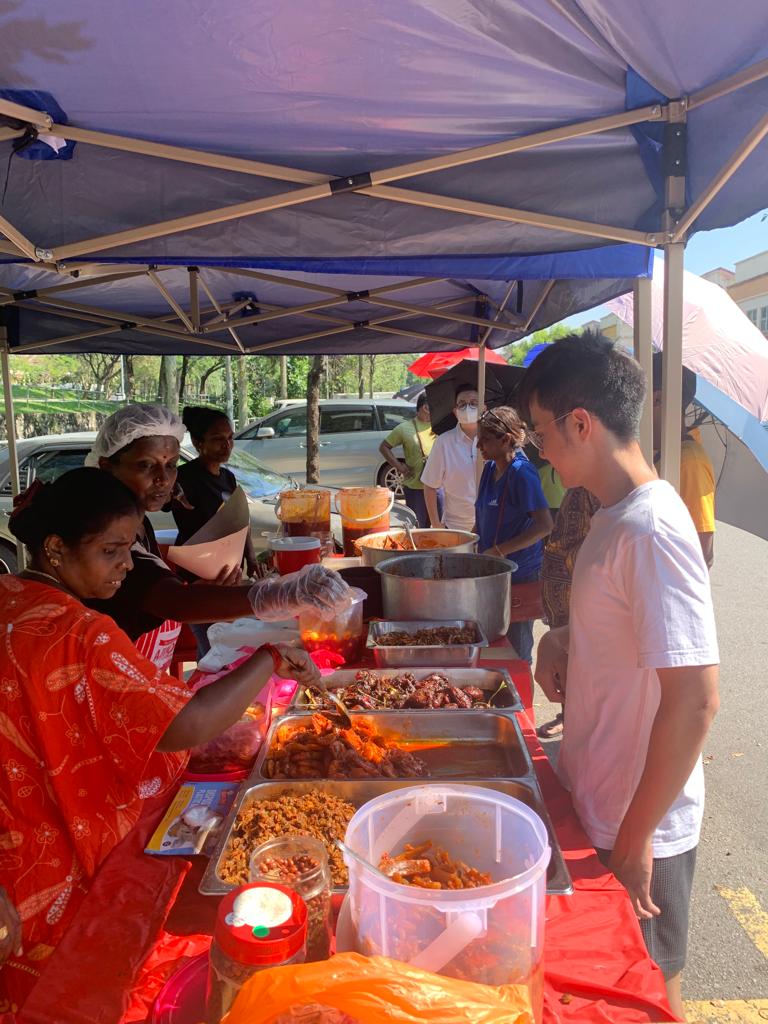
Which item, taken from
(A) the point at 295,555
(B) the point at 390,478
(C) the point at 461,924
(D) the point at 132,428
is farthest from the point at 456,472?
(B) the point at 390,478

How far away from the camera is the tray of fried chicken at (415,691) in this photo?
83.3 inches

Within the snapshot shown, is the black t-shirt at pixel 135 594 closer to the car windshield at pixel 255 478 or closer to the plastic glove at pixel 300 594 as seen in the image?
the plastic glove at pixel 300 594

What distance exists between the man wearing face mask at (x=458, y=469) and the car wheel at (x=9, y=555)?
431 cm

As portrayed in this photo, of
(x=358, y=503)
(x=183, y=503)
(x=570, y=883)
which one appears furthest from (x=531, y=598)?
(x=570, y=883)

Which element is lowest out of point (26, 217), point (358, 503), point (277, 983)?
point (277, 983)

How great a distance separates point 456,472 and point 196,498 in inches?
98.1

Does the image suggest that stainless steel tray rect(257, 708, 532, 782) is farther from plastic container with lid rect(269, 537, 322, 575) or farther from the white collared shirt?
the white collared shirt

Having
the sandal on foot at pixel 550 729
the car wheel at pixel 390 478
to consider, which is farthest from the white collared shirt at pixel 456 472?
the car wheel at pixel 390 478

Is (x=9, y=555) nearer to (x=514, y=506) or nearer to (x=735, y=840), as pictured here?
(x=514, y=506)

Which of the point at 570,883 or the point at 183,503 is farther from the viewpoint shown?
the point at 183,503

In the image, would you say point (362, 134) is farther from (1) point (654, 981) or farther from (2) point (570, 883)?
(1) point (654, 981)

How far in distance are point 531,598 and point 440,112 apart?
2616 millimetres

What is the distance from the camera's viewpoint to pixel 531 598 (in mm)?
3947

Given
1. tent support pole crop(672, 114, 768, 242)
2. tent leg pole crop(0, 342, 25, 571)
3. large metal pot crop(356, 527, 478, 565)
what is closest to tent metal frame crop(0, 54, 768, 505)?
tent support pole crop(672, 114, 768, 242)
